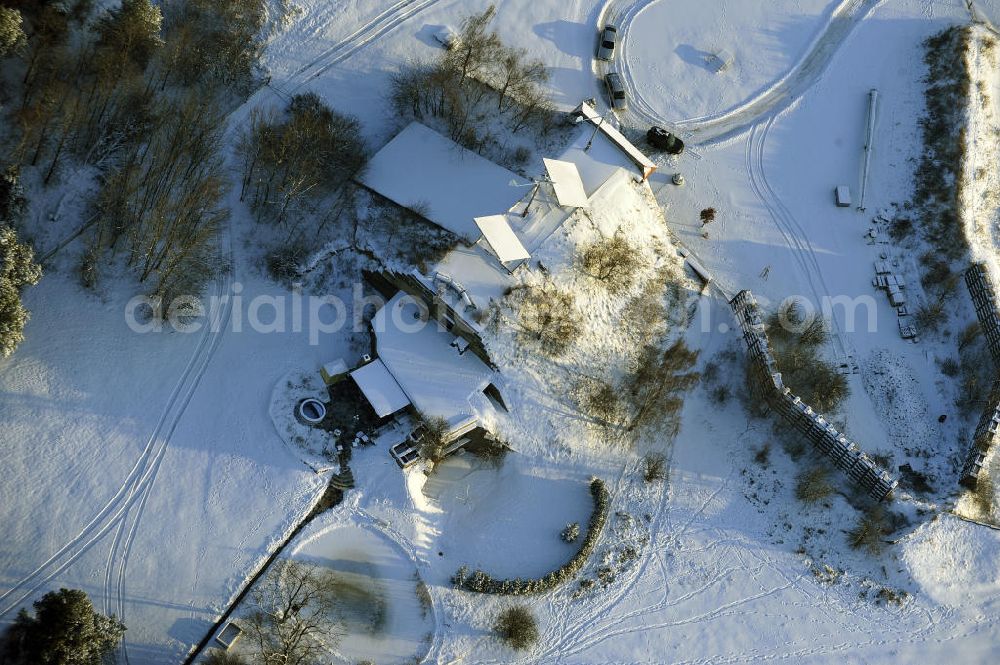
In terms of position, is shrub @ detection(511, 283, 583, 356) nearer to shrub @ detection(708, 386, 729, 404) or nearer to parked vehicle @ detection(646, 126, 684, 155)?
shrub @ detection(708, 386, 729, 404)

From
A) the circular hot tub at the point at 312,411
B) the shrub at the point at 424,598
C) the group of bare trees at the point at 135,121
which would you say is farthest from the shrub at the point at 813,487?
the group of bare trees at the point at 135,121

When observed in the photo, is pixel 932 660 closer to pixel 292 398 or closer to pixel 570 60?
pixel 292 398

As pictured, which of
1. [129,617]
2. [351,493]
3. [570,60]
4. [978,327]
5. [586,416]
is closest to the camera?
[129,617]

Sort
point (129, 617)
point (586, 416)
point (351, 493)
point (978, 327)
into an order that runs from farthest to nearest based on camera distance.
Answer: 1. point (978, 327)
2. point (586, 416)
3. point (351, 493)
4. point (129, 617)

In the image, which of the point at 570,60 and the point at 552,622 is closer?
the point at 552,622

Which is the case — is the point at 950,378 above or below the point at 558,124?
below

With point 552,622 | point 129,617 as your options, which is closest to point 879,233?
point 552,622

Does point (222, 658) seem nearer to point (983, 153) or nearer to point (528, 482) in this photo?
point (528, 482)

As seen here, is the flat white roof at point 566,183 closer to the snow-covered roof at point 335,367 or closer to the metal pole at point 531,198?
the metal pole at point 531,198
